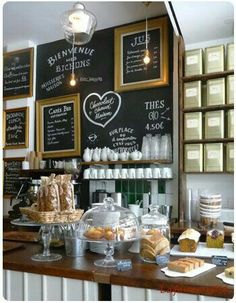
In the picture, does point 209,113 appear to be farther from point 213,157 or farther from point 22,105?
point 22,105

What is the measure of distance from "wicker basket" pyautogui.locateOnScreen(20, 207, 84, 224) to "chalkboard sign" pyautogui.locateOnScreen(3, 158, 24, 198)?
2.61 meters

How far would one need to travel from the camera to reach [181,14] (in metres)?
2.76

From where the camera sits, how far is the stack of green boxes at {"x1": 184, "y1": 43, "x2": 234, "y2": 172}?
2.94 meters

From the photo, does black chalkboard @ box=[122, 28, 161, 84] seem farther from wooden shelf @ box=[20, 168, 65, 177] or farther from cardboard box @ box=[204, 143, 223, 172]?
wooden shelf @ box=[20, 168, 65, 177]

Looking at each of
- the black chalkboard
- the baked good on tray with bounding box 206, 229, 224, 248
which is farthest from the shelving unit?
the baked good on tray with bounding box 206, 229, 224, 248

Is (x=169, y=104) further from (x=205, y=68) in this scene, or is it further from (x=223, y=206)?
(x=223, y=206)

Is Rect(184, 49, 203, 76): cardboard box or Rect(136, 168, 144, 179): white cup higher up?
Rect(184, 49, 203, 76): cardboard box

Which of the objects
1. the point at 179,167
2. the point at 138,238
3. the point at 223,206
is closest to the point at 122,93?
the point at 179,167

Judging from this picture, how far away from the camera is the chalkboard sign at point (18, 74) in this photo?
4270 millimetres

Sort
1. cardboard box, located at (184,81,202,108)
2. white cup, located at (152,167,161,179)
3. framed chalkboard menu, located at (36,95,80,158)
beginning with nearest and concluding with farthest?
cardboard box, located at (184,81,202,108), white cup, located at (152,167,161,179), framed chalkboard menu, located at (36,95,80,158)

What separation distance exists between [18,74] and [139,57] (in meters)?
1.67

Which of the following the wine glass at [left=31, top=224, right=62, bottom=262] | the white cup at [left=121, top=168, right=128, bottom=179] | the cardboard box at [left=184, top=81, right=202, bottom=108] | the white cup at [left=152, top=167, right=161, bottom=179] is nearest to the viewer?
the wine glass at [left=31, top=224, right=62, bottom=262]

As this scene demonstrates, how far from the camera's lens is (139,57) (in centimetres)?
361

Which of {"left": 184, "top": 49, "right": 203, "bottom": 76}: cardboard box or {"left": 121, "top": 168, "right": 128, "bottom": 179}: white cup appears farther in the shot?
{"left": 121, "top": 168, "right": 128, "bottom": 179}: white cup
